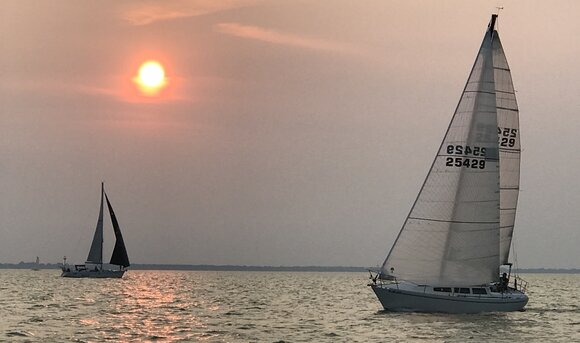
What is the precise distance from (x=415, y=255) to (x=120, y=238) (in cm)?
8517

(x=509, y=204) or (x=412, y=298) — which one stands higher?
(x=509, y=204)

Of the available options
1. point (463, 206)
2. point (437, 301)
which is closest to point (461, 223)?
point (463, 206)

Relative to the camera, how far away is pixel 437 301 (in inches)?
2477

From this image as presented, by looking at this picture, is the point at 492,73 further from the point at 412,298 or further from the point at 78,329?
the point at 78,329

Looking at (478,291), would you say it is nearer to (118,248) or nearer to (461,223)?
(461,223)

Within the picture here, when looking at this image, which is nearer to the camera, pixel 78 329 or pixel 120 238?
pixel 78 329

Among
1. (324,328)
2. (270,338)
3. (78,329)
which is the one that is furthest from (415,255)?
(78,329)

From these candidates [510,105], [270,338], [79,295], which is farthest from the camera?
[79,295]

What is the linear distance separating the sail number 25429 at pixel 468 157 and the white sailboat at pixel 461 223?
0.02m

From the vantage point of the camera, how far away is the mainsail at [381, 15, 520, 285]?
63.8 meters

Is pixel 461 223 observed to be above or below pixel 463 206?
below

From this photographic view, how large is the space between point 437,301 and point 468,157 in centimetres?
930

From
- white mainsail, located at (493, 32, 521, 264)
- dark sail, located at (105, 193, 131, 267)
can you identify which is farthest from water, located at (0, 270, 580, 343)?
dark sail, located at (105, 193, 131, 267)

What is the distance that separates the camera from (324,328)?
59219 millimetres
